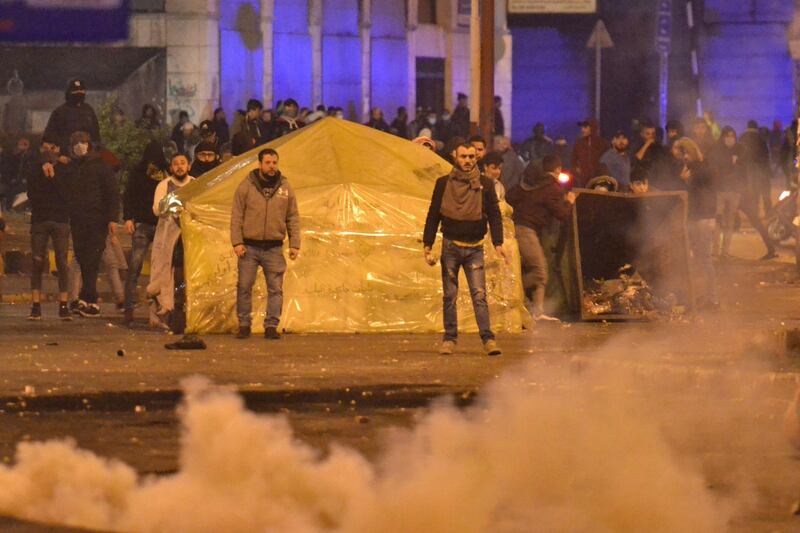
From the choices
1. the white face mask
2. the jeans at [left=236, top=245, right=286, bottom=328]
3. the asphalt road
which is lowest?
the asphalt road

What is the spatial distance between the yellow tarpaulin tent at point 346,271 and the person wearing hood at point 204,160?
1.34 meters

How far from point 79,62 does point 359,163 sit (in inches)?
682

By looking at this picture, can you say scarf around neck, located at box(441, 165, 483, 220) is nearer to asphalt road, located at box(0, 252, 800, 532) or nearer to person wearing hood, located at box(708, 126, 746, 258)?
asphalt road, located at box(0, 252, 800, 532)

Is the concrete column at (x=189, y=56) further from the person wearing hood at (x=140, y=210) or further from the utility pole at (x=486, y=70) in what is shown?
the person wearing hood at (x=140, y=210)

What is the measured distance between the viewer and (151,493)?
26.2ft

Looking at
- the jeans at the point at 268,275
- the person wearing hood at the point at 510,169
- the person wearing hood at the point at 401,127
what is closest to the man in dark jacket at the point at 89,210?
the jeans at the point at 268,275

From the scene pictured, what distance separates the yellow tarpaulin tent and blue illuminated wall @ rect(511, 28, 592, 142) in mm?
25863

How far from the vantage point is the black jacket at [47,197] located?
18.2 m

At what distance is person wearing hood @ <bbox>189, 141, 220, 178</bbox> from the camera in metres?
17.9

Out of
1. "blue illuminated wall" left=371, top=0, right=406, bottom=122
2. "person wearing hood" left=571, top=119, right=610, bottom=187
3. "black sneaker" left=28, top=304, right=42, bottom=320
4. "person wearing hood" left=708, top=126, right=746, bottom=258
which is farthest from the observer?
"blue illuminated wall" left=371, top=0, right=406, bottom=122

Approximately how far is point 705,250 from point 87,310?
Answer: 626 cm

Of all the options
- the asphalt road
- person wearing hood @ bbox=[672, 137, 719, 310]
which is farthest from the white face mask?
person wearing hood @ bbox=[672, 137, 719, 310]

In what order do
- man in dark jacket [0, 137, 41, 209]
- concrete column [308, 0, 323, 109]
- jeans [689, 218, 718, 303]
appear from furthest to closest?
concrete column [308, 0, 323, 109] → man in dark jacket [0, 137, 41, 209] → jeans [689, 218, 718, 303]

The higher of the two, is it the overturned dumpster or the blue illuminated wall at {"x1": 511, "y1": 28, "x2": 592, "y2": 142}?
the blue illuminated wall at {"x1": 511, "y1": 28, "x2": 592, "y2": 142}
